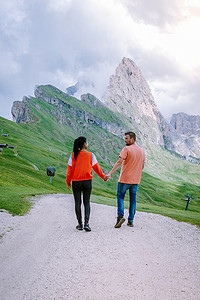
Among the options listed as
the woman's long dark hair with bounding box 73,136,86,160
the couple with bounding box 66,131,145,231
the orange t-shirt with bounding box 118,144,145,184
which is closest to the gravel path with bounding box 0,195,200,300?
the couple with bounding box 66,131,145,231

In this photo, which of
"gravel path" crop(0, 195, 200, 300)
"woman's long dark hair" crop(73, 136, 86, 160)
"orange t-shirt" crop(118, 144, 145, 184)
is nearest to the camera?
"gravel path" crop(0, 195, 200, 300)

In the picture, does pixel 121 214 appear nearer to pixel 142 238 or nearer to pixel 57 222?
pixel 142 238

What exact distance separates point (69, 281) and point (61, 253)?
82.3 inches

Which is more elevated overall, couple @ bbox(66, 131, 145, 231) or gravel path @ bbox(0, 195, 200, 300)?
couple @ bbox(66, 131, 145, 231)

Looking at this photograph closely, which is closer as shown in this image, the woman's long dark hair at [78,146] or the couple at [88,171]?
the woman's long dark hair at [78,146]

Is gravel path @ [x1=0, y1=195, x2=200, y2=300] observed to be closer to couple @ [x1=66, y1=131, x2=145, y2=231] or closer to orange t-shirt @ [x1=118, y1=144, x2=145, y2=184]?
couple @ [x1=66, y1=131, x2=145, y2=231]

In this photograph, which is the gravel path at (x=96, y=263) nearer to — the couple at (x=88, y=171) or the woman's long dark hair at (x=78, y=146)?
the couple at (x=88, y=171)

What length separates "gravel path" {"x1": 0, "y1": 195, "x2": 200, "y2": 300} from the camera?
5.92 metres

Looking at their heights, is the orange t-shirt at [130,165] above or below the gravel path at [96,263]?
above

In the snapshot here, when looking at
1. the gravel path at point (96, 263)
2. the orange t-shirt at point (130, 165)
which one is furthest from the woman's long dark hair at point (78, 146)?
the gravel path at point (96, 263)

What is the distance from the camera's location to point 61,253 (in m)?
8.36

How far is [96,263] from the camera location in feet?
24.8

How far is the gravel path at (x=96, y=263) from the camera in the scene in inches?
233

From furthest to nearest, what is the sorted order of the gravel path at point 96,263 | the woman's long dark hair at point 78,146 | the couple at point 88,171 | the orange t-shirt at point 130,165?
the orange t-shirt at point 130,165
the couple at point 88,171
the woman's long dark hair at point 78,146
the gravel path at point 96,263
